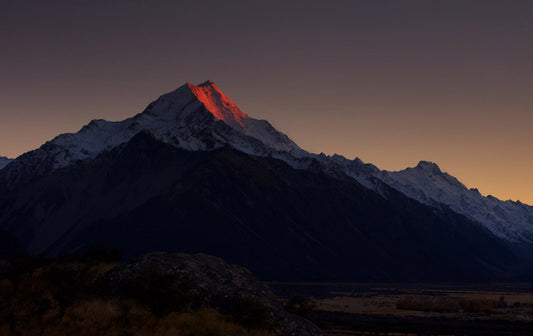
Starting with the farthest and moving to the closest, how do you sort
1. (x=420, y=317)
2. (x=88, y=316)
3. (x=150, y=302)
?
(x=420, y=317), (x=150, y=302), (x=88, y=316)

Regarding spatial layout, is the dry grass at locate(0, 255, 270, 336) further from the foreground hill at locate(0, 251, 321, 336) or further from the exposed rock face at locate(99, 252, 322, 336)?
the exposed rock face at locate(99, 252, 322, 336)

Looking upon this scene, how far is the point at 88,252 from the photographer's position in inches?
1558

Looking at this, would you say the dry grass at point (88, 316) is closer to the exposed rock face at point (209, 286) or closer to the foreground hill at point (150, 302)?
the foreground hill at point (150, 302)

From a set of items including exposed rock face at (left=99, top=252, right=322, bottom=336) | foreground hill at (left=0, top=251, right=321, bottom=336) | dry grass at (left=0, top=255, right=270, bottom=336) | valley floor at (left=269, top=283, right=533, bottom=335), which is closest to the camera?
dry grass at (left=0, top=255, right=270, bottom=336)

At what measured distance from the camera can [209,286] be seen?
96.7 ft

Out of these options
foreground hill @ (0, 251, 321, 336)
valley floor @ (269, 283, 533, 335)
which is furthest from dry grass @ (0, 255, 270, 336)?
valley floor @ (269, 283, 533, 335)

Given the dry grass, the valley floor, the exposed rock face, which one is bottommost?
the valley floor

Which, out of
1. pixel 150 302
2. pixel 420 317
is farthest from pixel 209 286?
pixel 420 317

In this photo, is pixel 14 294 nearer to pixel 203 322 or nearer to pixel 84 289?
pixel 84 289

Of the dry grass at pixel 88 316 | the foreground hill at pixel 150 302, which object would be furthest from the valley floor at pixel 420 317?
the dry grass at pixel 88 316

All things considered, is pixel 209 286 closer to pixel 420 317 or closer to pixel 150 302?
pixel 150 302

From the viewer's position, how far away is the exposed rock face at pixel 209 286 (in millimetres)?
28219

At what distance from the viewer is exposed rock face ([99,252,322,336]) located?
2822 centimetres

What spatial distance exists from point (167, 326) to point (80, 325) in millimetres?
3567
